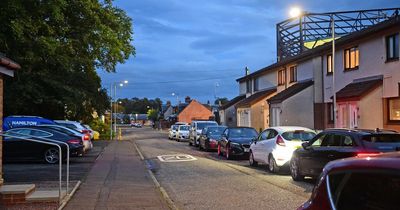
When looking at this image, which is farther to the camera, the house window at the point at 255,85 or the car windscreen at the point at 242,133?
the house window at the point at 255,85

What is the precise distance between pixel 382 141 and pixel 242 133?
1229 cm

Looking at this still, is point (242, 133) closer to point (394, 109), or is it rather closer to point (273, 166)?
point (394, 109)

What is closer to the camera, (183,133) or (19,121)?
(19,121)

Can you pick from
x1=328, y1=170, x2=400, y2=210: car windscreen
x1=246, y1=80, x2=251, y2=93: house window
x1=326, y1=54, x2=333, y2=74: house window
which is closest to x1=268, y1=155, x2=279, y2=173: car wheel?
x1=328, y1=170, x2=400, y2=210: car windscreen

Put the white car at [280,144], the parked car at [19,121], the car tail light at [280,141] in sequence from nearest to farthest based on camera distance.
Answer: the white car at [280,144]
the car tail light at [280,141]
the parked car at [19,121]

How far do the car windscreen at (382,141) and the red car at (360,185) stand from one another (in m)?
8.70

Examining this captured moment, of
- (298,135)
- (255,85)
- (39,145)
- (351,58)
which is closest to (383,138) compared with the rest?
(298,135)

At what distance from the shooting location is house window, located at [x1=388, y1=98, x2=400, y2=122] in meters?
23.9

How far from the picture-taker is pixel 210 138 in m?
30.0

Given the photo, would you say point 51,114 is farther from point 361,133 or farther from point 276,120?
point 361,133

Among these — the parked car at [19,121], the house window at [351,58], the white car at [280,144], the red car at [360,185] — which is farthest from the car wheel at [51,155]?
the red car at [360,185]

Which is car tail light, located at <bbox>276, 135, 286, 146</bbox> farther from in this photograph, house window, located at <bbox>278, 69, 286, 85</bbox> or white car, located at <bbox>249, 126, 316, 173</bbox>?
house window, located at <bbox>278, 69, 286, 85</bbox>

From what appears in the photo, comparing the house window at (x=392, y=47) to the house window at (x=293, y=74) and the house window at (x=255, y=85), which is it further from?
the house window at (x=255, y=85)

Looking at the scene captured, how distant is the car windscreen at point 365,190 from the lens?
11.0 ft
